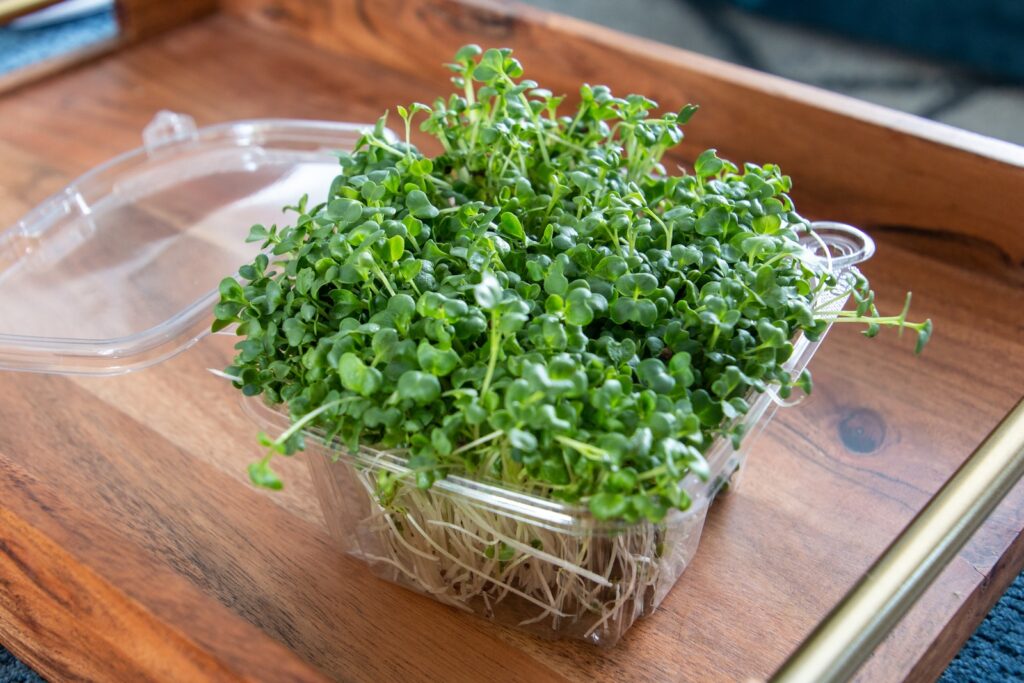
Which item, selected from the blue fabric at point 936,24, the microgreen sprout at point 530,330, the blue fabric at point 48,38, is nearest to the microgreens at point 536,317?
the microgreen sprout at point 530,330

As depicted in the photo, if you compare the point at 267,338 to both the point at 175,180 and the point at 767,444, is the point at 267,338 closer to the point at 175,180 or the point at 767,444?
the point at 767,444

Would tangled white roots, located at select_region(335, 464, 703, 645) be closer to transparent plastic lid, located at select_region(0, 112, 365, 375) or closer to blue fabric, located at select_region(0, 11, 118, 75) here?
transparent plastic lid, located at select_region(0, 112, 365, 375)

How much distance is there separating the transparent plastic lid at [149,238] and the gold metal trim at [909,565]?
50cm

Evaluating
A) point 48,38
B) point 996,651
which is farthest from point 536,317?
point 48,38

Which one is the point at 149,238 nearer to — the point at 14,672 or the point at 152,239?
the point at 152,239

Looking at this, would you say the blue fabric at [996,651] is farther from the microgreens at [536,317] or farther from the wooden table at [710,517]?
the microgreens at [536,317]

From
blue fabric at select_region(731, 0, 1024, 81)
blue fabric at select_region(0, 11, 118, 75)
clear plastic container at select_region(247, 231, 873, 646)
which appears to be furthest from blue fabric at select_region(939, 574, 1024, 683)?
blue fabric at select_region(0, 11, 118, 75)

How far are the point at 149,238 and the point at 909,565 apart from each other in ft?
2.39

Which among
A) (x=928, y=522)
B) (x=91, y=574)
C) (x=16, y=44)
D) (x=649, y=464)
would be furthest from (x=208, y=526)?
(x=16, y=44)

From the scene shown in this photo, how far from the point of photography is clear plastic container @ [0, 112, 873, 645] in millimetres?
599

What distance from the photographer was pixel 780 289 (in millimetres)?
604

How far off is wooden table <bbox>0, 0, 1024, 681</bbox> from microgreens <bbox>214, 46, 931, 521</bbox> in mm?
125

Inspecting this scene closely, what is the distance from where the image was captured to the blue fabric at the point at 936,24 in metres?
1.64

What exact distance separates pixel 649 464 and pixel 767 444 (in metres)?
0.28
